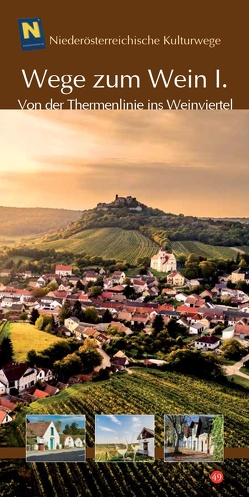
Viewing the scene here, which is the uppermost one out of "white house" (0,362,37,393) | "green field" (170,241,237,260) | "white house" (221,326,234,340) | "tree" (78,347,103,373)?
"green field" (170,241,237,260)

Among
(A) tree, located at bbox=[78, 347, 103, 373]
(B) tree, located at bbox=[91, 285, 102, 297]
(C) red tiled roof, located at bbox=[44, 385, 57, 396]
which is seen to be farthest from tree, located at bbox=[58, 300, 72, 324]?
(C) red tiled roof, located at bbox=[44, 385, 57, 396]

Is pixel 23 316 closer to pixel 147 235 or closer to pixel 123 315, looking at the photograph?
pixel 123 315

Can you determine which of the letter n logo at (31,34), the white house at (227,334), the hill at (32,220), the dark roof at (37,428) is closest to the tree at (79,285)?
the hill at (32,220)

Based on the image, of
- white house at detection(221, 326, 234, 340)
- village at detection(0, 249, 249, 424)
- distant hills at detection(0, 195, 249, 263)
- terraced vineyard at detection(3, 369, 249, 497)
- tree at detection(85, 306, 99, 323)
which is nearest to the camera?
terraced vineyard at detection(3, 369, 249, 497)

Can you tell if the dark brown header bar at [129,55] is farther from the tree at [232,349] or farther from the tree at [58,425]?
the tree at [58,425]

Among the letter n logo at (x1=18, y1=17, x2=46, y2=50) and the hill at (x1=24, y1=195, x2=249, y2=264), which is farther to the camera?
the hill at (x1=24, y1=195, x2=249, y2=264)

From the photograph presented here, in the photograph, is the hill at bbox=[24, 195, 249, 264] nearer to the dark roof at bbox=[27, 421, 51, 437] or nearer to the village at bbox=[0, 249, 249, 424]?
the village at bbox=[0, 249, 249, 424]

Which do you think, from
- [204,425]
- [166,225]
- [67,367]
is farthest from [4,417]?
[166,225]
